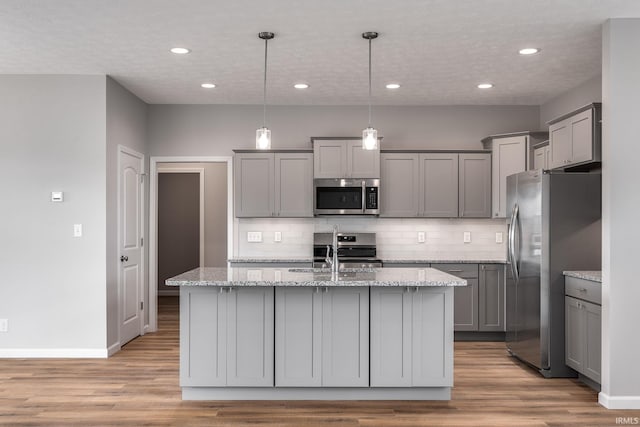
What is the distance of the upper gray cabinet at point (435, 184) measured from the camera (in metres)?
6.59

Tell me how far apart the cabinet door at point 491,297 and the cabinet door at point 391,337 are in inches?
98.6

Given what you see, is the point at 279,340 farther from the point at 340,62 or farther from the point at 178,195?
the point at 178,195

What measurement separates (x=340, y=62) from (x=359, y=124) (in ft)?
5.94

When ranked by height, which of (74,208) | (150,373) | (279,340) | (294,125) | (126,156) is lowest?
(150,373)

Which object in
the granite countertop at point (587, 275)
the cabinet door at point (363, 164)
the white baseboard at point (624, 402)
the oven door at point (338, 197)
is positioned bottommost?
the white baseboard at point (624, 402)

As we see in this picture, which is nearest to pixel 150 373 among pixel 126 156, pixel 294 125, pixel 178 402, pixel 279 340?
pixel 178 402

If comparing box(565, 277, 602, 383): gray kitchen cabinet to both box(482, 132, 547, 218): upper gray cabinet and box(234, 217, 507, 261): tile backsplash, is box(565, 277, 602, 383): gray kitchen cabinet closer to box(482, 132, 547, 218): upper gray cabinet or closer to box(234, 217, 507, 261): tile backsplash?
box(482, 132, 547, 218): upper gray cabinet

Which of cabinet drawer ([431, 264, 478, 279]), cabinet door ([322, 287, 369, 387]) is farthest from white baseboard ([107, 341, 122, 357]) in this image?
cabinet drawer ([431, 264, 478, 279])

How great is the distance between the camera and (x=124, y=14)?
3.91m

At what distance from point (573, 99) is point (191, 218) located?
644 centimetres

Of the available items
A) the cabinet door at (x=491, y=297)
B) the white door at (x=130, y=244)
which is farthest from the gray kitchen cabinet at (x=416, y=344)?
the white door at (x=130, y=244)

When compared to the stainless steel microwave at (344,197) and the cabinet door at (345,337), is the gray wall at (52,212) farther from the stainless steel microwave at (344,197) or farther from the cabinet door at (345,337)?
the cabinet door at (345,337)

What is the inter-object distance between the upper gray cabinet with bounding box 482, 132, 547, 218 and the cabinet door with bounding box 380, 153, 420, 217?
862 millimetres

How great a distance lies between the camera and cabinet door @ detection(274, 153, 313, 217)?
6.56 m
